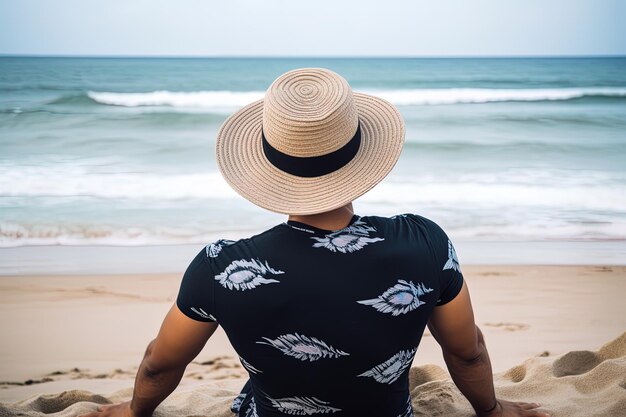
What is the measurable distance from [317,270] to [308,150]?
0.26 meters

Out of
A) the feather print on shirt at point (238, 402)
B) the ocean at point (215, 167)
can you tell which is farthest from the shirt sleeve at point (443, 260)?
the ocean at point (215, 167)

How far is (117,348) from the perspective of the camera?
3.83 metres

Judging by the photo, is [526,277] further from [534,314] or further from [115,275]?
[115,275]

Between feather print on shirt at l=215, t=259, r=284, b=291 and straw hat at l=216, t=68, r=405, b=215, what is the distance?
0.13m

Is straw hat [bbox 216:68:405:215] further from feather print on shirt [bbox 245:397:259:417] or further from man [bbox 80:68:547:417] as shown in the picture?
feather print on shirt [bbox 245:397:259:417]

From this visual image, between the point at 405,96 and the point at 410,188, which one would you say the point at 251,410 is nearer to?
the point at 410,188

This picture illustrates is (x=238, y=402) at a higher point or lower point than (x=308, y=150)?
lower

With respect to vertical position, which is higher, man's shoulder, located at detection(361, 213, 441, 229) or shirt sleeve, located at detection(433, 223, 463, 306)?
man's shoulder, located at detection(361, 213, 441, 229)

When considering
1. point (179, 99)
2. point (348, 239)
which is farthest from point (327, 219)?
point (179, 99)

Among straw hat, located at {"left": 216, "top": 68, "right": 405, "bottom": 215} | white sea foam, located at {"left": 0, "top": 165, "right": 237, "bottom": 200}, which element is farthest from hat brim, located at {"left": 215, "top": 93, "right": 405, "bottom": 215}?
white sea foam, located at {"left": 0, "top": 165, "right": 237, "bottom": 200}

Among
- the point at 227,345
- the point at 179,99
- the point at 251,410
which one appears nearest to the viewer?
the point at 251,410

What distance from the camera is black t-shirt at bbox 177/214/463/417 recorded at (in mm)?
1526

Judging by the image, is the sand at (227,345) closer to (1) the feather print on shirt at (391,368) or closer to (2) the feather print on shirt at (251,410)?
(2) the feather print on shirt at (251,410)

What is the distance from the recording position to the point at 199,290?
1.57m
